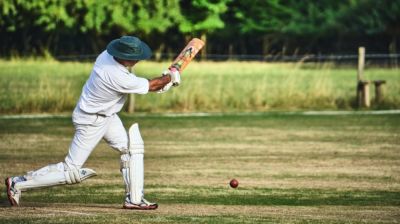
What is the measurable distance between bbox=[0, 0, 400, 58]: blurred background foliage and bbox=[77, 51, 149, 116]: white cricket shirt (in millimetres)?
34707

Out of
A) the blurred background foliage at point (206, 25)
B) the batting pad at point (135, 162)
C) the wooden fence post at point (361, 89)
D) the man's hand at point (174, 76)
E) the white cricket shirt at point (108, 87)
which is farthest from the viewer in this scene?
the blurred background foliage at point (206, 25)

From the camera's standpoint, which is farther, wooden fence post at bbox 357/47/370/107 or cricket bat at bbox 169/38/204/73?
wooden fence post at bbox 357/47/370/107

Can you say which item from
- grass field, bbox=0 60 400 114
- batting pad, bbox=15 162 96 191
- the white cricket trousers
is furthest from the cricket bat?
grass field, bbox=0 60 400 114

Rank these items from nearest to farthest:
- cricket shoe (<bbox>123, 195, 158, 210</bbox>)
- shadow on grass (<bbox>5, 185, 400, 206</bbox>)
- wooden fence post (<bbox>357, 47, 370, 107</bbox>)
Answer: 1. cricket shoe (<bbox>123, 195, 158, 210</bbox>)
2. shadow on grass (<bbox>5, 185, 400, 206</bbox>)
3. wooden fence post (<bbox>357, 47, 370, 107</bbox>)

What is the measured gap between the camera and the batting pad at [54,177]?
464 inches

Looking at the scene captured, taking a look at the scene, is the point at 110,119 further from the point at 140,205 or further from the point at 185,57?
the point at 185,57

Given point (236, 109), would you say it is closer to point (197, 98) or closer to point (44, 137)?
point (197, 98)

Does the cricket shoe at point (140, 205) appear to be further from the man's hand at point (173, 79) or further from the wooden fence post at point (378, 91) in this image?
the wooden fence post at point (378, 91)

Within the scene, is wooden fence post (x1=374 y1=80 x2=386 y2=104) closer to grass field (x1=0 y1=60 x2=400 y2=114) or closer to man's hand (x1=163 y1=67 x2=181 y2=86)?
grass field (x1=0 y1=60 x2=400 y2=114)

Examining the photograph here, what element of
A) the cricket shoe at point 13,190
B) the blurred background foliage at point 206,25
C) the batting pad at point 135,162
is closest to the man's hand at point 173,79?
the batting pad at point 135,162

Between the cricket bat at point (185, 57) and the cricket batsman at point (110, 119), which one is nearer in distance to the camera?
the cricket batsman at point (110, 119)

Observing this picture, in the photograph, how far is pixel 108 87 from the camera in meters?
11.6

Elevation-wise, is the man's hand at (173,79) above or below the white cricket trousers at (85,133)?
above

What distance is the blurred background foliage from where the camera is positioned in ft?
175
